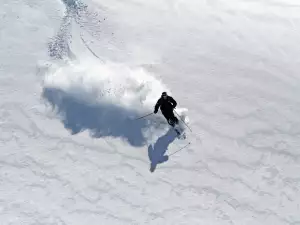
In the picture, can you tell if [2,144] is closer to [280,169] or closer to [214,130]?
[214,130]

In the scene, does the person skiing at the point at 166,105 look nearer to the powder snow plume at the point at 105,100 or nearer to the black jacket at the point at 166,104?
the black jacket at the point at 166,104

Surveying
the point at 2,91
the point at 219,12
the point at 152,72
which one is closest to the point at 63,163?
the point at 2,91

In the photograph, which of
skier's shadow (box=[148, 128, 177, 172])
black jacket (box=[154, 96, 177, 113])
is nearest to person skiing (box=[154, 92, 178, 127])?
black jacket (box=[154, 96, 177, 113])

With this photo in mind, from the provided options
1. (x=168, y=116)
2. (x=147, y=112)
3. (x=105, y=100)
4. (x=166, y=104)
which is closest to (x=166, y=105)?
(x=166, y=104)

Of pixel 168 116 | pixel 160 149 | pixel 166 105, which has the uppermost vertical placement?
pixel 166 105

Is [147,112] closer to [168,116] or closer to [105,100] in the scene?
[168,116]

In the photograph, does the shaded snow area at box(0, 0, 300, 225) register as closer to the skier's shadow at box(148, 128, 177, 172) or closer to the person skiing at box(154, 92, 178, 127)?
the skier's shadow at box(148, 128, 177, 172)

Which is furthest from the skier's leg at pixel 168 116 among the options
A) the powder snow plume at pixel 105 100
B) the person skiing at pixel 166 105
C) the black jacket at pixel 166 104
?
the powder snow plume at pixel 105 100
